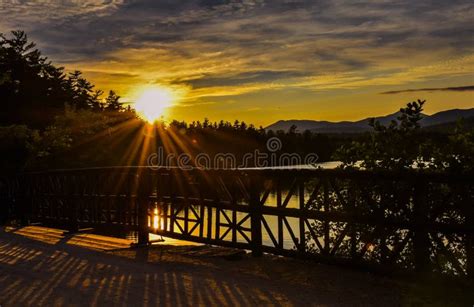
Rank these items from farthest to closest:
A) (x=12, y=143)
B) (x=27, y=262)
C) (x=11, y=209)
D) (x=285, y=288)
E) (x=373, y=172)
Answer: (x=12, y=143) < (x=11, y=209) < (x=27, y=262) < (x=373, y=172) < (x=285, y=288)

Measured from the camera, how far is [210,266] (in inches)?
399

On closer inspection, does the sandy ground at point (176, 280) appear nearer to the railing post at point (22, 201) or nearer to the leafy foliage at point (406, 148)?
the leafy foliage at point (406, 148)

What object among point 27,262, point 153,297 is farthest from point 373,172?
point 27,262

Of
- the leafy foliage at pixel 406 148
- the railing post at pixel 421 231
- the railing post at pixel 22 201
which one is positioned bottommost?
the railing post at pixel 22 201

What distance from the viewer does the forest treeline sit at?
30.7 feet

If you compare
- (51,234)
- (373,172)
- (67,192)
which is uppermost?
(373,172)

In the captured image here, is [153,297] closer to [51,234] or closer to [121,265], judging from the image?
[121,265]

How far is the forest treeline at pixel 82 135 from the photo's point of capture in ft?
30.7

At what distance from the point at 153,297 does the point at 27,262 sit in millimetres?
4267

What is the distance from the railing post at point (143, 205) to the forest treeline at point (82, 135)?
512cm

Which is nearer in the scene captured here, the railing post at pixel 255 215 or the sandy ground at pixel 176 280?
the sandy ground at pixel 176 280

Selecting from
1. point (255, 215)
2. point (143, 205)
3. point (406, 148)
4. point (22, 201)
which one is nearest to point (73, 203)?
point (22, 201)

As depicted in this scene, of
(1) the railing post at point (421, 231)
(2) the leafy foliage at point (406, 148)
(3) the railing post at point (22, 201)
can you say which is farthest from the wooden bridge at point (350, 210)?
(3) the railing post at point (22, 201)

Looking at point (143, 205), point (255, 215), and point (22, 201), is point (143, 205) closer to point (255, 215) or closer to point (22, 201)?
point (255, 215)
